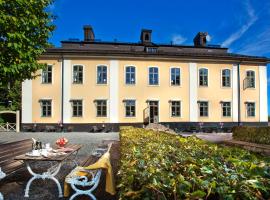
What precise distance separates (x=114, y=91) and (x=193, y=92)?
796 centimetres

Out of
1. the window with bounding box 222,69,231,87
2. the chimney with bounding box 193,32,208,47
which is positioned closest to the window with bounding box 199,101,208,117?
the window with bounding box 222,69,231,87

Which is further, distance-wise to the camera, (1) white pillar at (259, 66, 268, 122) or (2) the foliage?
(1) white pillar at (259, 66, 268, 122)

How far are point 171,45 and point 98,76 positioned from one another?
9870 mm

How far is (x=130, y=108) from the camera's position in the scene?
26062 mm

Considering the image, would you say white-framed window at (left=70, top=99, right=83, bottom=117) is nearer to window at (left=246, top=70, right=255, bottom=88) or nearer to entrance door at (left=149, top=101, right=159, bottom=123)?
entrance door at (left=149, top=101, right=159, bottom=123)

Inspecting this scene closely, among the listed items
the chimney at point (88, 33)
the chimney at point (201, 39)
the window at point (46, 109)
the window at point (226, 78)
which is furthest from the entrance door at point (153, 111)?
the chimney at point (201, 39)

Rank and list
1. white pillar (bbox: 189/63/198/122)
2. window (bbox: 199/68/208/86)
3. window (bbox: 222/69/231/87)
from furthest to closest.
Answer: window (bbox: 222/69/231/87)
window (bbox: 199/68/208/86)
white pillar (bbox: 189/63/198/122)

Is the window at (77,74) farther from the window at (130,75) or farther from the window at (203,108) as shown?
the window at (203,108)

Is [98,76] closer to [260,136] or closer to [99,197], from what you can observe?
[260,136]

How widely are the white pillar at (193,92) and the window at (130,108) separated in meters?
5.74

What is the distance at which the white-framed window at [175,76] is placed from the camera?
27.1 meters

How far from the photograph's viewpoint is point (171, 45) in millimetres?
30766

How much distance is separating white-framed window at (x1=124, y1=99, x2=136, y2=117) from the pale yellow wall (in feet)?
20.7

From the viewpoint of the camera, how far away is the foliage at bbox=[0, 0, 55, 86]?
7.24 meters
